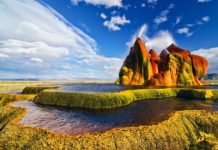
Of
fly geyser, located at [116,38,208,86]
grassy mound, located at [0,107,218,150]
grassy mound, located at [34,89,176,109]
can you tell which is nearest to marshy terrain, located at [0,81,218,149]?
grassy mound, located at [0,107,218,150]

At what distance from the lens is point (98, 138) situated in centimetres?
1644

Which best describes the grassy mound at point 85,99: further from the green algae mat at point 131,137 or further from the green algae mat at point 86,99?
the green algae mat at point 131,137

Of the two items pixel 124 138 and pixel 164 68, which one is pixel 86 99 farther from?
pixel 164 68

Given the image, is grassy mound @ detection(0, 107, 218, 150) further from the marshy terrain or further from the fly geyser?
the fly geyser

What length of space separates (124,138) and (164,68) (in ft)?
224

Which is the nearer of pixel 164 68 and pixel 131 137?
pixel 131 137

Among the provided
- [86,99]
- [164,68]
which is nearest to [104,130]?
[86,99]

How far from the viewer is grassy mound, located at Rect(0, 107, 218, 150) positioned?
52.3 feet

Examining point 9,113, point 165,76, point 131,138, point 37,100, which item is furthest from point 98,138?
point 165,76

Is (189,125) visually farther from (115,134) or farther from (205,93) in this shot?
(205,93)

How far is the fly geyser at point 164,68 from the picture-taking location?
77500mm

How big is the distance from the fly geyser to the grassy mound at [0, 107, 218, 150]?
174 feet

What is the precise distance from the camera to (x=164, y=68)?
80125mm

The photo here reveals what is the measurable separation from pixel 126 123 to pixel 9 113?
17231 mm
